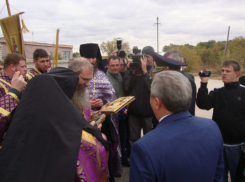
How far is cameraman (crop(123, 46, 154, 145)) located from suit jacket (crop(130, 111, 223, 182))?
A: 2.27 meters

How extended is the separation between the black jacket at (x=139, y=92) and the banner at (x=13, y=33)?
3.11 metres

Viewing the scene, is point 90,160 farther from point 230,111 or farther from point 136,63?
point 136,63

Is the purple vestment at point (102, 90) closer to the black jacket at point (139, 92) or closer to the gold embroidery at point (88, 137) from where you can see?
the black jacket at point (139, 92)

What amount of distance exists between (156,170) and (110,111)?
1152mm

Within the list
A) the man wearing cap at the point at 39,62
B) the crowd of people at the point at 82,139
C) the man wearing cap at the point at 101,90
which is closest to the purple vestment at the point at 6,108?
the crowd of people at the point at 82,139

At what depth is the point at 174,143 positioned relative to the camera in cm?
106

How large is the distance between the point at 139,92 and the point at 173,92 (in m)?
2.38

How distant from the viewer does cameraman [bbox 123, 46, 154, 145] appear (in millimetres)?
3480

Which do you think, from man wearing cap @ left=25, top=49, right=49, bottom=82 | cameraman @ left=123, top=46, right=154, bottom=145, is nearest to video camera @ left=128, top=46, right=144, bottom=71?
cameraman @ left=123, top=46, right=154, bottom=145

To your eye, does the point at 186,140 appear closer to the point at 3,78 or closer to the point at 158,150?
the point at 158,150

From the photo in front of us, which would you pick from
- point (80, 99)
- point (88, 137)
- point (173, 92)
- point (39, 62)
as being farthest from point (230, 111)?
point (39, 62)

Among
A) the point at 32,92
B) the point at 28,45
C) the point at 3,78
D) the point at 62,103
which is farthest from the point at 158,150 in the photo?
the point at 28,45

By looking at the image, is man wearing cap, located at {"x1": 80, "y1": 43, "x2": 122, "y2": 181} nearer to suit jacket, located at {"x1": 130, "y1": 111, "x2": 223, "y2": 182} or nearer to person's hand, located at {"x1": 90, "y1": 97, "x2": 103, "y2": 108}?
person's hand, located at {"x1": 90, "y1": 97, "x2": 103, "y2": 108}

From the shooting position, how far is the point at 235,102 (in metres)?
2.54
